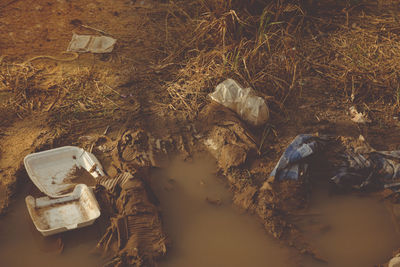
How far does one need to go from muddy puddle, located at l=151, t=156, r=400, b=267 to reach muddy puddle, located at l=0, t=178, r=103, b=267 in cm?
50

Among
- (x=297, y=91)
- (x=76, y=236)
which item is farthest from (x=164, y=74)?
(x=76, y=236)

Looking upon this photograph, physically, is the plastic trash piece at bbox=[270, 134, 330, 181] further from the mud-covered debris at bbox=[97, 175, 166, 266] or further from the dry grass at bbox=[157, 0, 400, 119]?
the mud-covered debris at bbox=[97, 175, 166, 266]

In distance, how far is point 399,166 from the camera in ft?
8.27

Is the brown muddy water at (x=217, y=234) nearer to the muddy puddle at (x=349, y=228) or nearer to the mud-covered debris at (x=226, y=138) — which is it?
the muddy puddle at (x=349, y=228)

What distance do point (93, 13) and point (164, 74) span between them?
4.61 ft

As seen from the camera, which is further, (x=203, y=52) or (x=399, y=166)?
(x=203, y=52)

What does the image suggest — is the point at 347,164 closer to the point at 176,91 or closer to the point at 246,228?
the point at 246,228

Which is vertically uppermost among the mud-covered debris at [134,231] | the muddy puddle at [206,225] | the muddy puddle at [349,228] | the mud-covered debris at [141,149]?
the mud-covered debris at [141,149]

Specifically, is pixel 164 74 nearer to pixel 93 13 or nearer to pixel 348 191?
pixel 93 13

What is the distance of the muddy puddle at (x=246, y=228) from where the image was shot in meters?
2.18

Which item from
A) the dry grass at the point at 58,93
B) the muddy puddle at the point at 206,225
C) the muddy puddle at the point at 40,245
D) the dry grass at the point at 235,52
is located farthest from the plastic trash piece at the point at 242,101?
the muddy puddle at the point at 40,245

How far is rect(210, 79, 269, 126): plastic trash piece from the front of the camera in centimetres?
275

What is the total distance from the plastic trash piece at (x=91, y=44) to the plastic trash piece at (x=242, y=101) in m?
1.37

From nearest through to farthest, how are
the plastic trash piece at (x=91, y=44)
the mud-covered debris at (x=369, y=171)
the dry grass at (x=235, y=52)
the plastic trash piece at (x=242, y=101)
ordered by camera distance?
the mud-covered debris at (x=369, y=171) → the plastic trash piece at (x=242, y=101) → the dry grass at (x=235, y=52) → the plastic trash piece at (x=91, y=44)
